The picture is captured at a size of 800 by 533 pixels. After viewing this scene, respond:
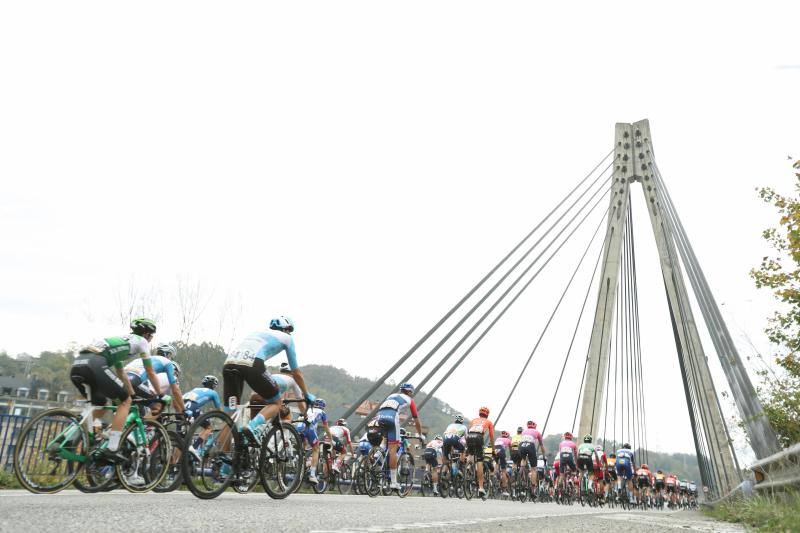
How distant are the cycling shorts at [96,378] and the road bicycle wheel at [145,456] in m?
0.42

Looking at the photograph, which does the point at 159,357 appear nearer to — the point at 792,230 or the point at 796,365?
the point at 792,230

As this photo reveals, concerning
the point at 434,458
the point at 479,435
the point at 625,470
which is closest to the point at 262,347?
the point at 479,435

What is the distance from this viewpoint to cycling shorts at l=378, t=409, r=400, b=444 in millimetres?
11516

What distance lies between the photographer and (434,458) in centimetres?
1502

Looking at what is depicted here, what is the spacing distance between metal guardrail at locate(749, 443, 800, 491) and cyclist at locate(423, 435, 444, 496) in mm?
8368

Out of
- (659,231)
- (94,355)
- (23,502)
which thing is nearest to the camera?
(23,502)

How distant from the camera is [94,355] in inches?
260

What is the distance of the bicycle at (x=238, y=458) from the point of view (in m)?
6.34

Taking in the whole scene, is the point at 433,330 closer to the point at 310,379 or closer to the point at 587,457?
the point at 587,457

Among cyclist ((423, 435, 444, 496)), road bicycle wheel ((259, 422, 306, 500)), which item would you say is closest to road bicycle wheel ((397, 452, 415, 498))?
cyclist ((423, 435, 444, 496))

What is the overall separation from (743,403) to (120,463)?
13.7 m

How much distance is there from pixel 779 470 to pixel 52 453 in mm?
6473

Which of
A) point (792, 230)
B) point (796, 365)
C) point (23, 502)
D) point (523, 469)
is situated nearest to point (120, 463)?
point (23, 502)

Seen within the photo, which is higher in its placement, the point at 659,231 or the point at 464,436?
the point at 659,231
